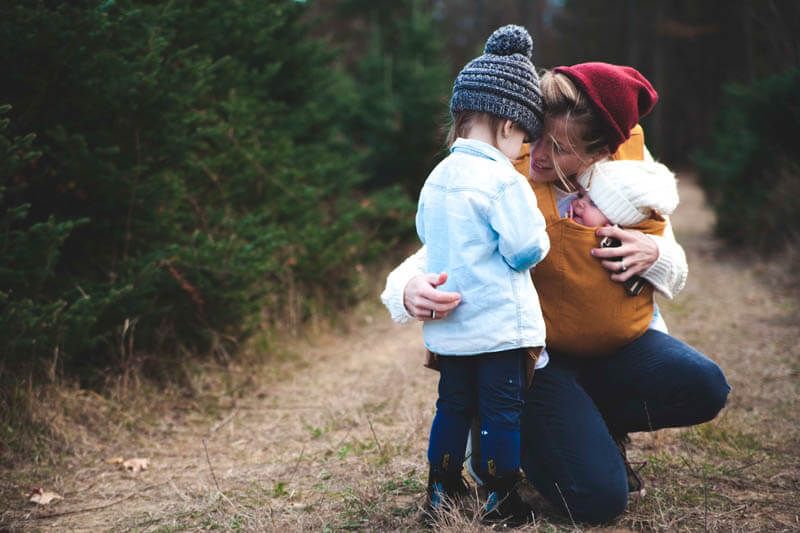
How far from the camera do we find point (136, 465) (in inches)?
123

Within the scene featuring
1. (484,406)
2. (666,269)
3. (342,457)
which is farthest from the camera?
(342,457)

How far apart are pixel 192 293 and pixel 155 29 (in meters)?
1.54

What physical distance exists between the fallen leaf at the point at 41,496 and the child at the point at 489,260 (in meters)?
1.77

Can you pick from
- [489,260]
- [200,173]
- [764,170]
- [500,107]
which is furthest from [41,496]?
[764,170]

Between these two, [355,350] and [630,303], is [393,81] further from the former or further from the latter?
[630,303]

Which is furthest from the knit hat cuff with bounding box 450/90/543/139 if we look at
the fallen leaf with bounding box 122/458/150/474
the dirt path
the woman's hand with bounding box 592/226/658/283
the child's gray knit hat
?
the fallen leaf with bounding box 122/458/150/474

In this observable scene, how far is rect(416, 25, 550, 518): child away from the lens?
2047 millimetres

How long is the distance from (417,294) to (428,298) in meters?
0.06

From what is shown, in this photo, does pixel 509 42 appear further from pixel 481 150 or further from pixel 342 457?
pixel 342 457

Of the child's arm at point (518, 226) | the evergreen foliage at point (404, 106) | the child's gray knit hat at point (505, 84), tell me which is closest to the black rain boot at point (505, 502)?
the child's arm at point (518, 226)

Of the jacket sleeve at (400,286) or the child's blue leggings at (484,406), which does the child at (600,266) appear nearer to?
the child's blue leggings at (484,406)

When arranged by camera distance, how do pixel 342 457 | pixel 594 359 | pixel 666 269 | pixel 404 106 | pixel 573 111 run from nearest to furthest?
pixel 573 111 → pixel 666 269 → pixel 594 359 → pixel 342 457 → pixel 404 106

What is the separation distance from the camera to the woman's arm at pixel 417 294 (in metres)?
2.04

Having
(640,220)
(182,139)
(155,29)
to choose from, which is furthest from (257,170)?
(640,220)
